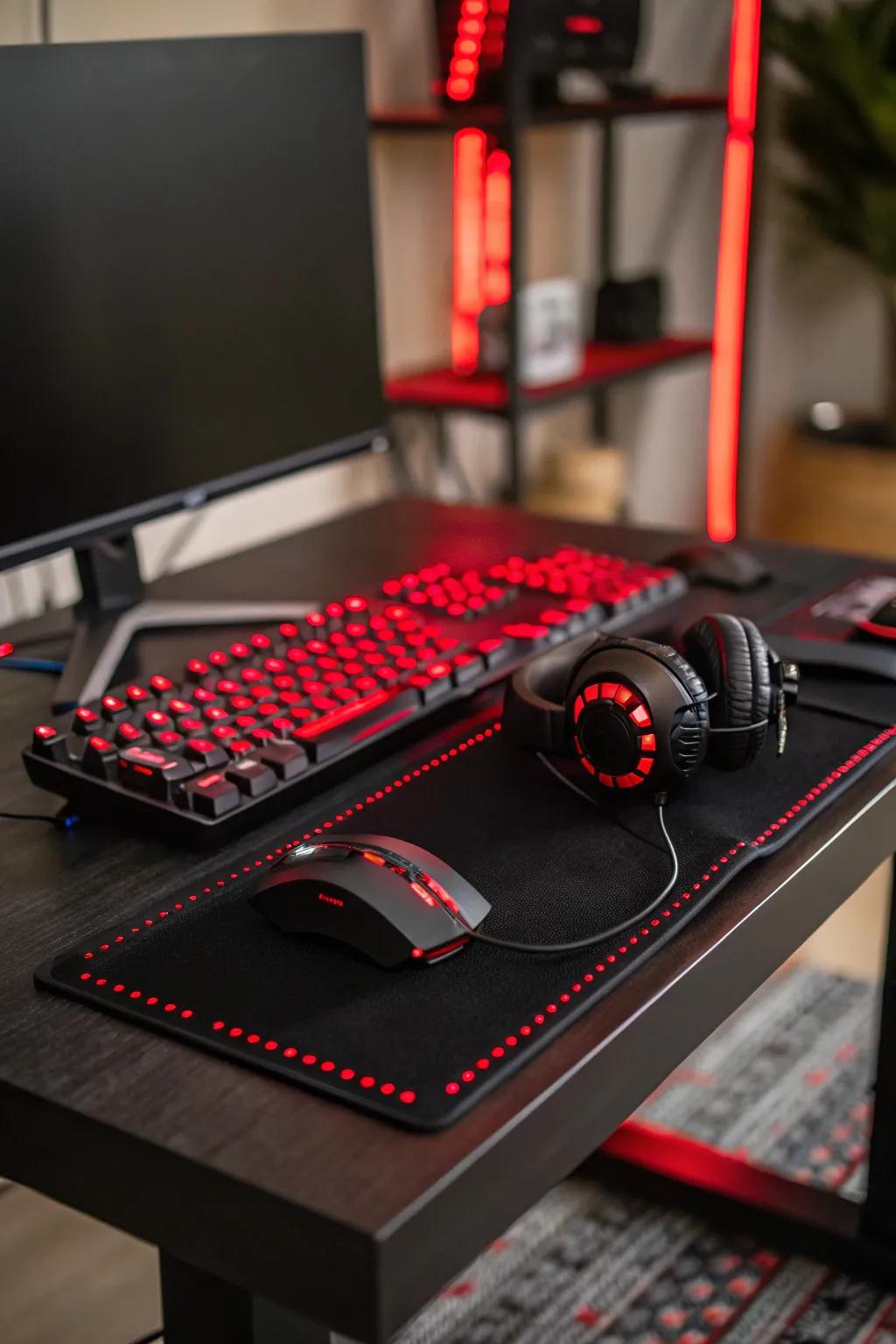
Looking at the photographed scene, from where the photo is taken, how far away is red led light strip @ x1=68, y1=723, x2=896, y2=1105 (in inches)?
24.1

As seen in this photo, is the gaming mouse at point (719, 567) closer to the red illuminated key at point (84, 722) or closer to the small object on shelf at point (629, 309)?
the red illuminated key at point (84, 722)

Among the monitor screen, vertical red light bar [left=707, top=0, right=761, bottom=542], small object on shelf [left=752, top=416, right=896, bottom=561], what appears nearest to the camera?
the monitor screen

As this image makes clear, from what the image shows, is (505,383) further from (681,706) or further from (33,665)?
(681,706)

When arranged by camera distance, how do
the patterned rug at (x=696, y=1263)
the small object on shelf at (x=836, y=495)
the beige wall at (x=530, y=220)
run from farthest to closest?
1. the small object on shelf at (x=836, y=495)
2. the beige wall at (x=530, y=220)
3. the patterned rug at (x=696, y=1263)

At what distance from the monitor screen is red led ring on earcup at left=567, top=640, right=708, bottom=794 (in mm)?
415

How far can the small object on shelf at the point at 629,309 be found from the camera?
8.22 feet

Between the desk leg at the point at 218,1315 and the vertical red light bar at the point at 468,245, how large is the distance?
176 cm

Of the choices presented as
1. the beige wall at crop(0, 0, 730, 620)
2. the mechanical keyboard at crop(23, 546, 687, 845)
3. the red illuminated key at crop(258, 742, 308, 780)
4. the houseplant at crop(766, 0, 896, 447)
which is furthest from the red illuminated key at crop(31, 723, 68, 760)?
the houseplant at crop(766, 0, 896, 447)

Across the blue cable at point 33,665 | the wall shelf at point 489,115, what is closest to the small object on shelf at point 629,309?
the wall shelf at point 489,115

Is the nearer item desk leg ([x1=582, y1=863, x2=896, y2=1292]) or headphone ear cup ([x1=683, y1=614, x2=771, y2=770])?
headphone ear cup ([x1=683, y1=614, x2=771, y2=770])

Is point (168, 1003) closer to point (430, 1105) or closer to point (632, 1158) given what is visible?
point (430, 1105)

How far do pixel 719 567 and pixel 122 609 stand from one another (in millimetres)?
495

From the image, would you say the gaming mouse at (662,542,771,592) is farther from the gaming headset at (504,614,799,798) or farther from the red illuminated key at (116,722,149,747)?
the red illuminated key at (116,722,149,747)

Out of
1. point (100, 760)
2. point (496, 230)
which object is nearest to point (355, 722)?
point (100, 760)
